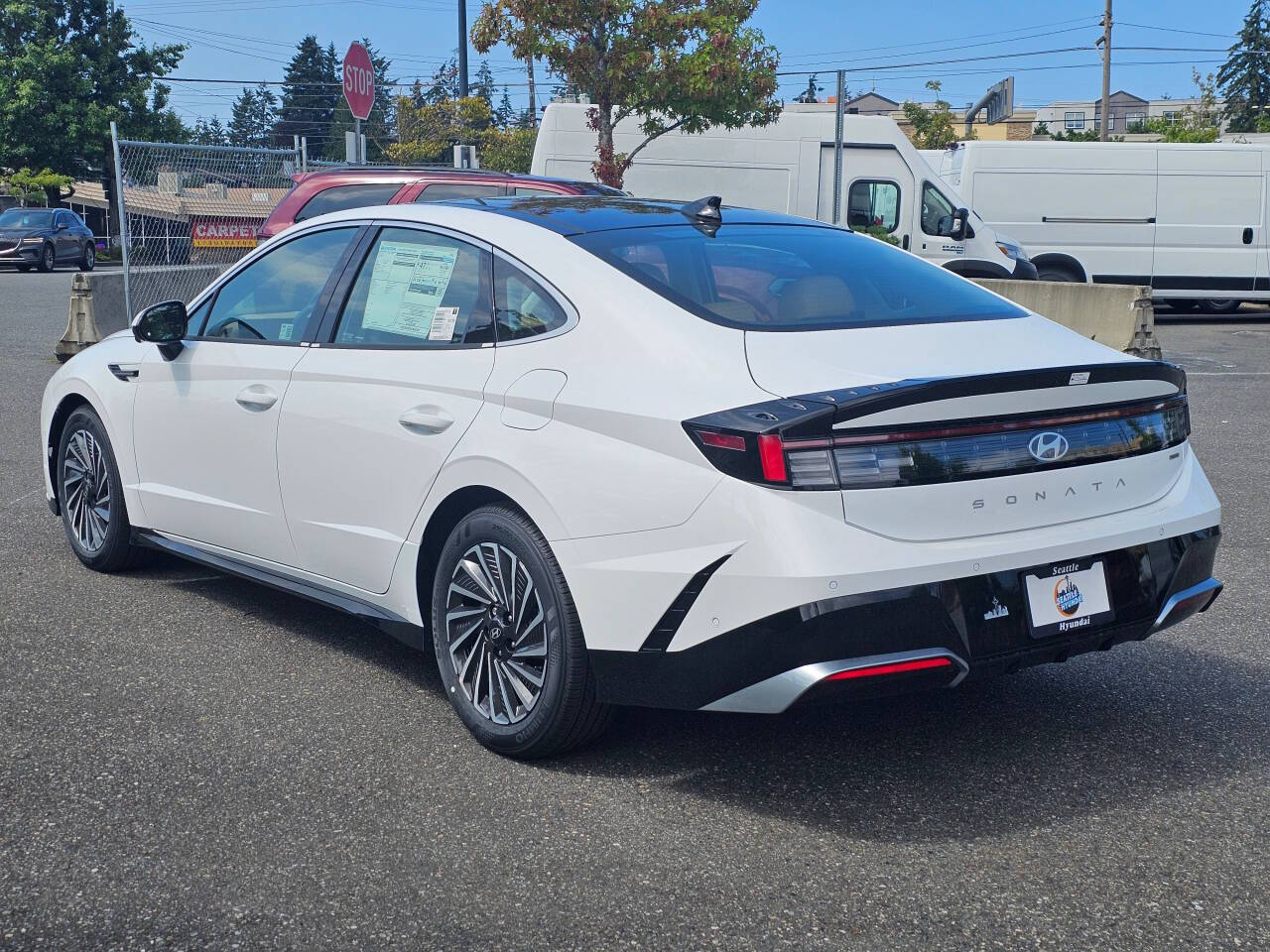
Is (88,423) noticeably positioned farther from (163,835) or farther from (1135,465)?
(1135,465)

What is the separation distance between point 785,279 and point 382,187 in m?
7.19

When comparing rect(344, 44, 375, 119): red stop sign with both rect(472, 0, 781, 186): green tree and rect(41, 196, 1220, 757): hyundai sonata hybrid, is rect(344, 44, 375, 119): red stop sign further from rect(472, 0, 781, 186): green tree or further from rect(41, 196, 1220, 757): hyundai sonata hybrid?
rect(41, 196, 1220, 757): hyundai sonata hybrid

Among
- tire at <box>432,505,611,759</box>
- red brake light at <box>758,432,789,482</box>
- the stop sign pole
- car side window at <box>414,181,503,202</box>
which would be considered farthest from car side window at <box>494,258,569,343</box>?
the stop sign pole

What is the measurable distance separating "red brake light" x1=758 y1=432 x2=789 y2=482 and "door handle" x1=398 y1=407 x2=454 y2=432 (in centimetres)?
112

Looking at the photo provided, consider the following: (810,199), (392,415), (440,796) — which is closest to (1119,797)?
(440,796)

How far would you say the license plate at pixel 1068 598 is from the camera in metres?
3.57

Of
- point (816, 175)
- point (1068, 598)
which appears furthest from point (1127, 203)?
point (1068, 598)

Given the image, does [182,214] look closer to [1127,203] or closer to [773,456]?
[773,456]

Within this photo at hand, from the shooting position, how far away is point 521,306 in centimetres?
412

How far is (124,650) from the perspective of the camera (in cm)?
498

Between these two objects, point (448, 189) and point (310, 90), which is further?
point (310, 90)

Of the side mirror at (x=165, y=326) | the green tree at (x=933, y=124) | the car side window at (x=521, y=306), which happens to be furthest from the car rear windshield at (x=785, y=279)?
the green tree at (x=933, y=124)

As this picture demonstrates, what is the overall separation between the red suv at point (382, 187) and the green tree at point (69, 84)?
145 ft

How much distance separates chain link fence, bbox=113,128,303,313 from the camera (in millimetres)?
13445
